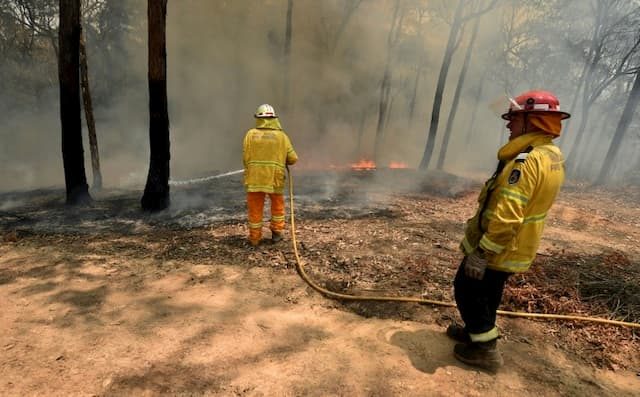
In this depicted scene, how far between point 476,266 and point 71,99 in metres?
8.27

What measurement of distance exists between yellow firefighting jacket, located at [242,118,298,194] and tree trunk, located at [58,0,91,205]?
15.2ft

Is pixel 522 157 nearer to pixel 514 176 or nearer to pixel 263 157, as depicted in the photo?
pixel 514 176

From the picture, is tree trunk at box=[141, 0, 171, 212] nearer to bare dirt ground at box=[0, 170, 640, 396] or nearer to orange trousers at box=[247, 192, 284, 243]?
bare dirt ground at box=[0, 170, 640, 396]

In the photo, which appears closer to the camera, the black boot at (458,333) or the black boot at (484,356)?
the black boot at (484,356)

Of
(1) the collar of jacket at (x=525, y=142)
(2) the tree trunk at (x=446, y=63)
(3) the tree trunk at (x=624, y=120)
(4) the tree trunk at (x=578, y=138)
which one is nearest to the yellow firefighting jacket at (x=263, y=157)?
(1) the collar of jacket at (x=525, y=142)

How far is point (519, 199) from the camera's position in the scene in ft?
7.28

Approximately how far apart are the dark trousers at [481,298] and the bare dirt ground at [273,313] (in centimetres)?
37

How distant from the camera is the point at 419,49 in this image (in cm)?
2659

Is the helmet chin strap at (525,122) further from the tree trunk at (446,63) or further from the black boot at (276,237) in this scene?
the tree trunk at (446,63)

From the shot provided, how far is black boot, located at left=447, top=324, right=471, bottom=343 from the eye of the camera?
298 centimetres

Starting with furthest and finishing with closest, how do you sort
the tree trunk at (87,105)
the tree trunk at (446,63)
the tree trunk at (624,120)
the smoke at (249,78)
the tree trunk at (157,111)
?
1. the smoke at (249,78)
2. the tree trunk at (624,120)
3. the tree trunk at (446,63)
4. the tree trunk at (87,105)
5. the tree trunk at (157,111)

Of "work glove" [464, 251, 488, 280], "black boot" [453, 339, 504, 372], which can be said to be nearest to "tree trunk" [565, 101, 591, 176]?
"black boot" [453, 339, 504, 372]

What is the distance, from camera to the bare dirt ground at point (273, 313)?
2.48 m

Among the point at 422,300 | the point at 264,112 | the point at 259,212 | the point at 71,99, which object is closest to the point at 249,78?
the point at 71,99
